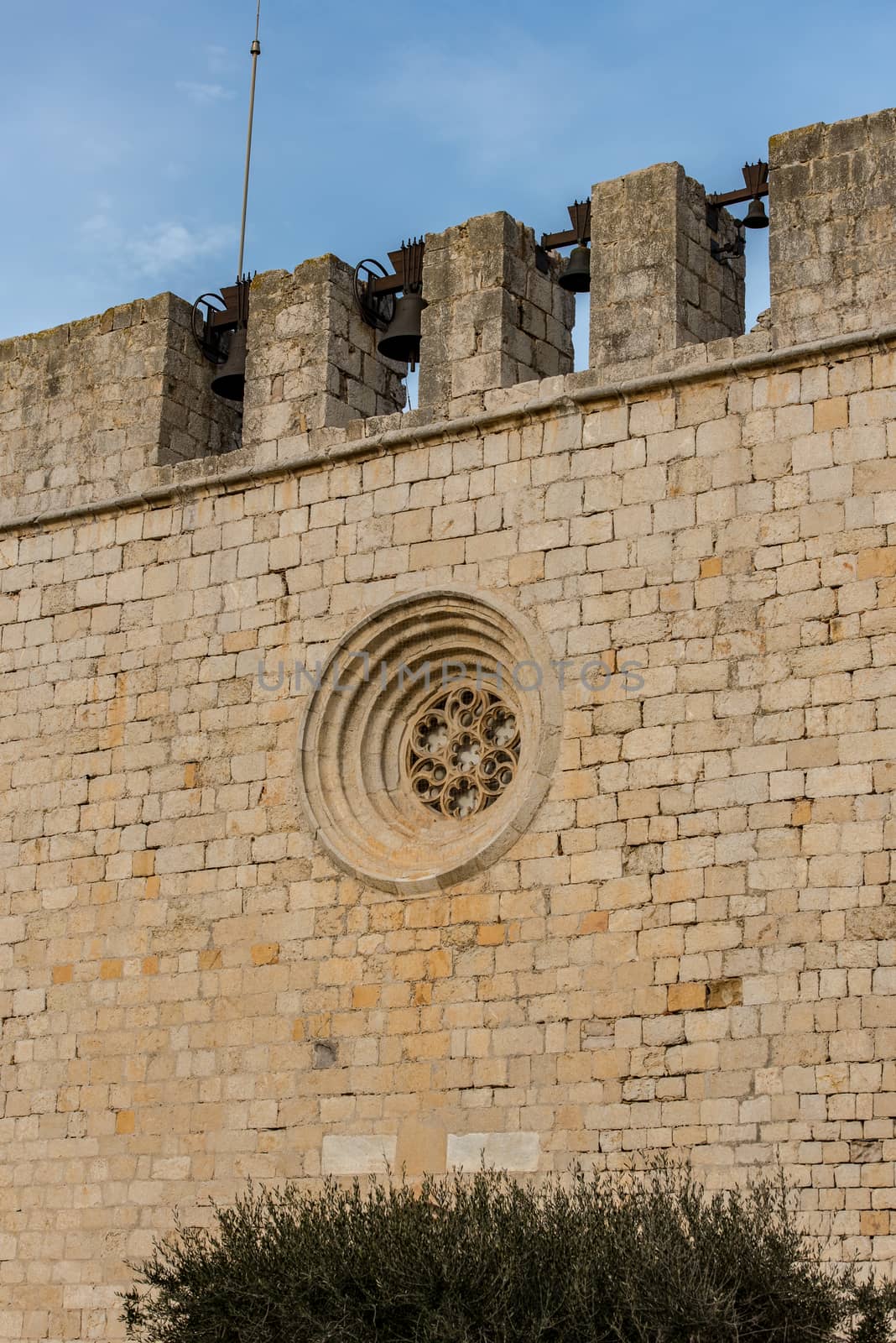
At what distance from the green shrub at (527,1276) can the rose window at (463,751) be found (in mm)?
2293

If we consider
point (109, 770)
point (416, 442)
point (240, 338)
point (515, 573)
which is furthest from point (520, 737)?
point (240, 338)

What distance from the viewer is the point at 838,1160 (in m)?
9.40

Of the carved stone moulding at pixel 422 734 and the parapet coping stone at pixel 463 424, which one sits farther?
the carved stone moulding at pixel 422 734

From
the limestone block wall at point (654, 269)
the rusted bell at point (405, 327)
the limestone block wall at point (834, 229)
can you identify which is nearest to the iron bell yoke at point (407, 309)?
the rusted bell at point (405, 327)

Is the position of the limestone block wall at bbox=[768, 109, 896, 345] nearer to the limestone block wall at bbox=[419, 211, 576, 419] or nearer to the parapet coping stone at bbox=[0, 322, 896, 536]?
the parapet coping stone at bbox=[0, 322, 896, 536]

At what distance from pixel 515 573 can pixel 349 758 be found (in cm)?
132

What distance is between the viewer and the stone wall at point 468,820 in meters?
9.83

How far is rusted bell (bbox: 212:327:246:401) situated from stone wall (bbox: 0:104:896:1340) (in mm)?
518

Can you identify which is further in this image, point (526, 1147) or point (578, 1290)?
point (526, 1147)

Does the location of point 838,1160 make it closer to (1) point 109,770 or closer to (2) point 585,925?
(2) point 585,925

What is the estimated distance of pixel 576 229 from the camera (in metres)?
11.6

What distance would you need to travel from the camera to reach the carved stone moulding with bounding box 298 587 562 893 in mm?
10883

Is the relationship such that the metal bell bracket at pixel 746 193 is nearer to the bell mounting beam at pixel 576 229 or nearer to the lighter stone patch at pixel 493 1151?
the bell mounting beam at pixel 576 229

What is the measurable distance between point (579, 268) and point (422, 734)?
2519mm
